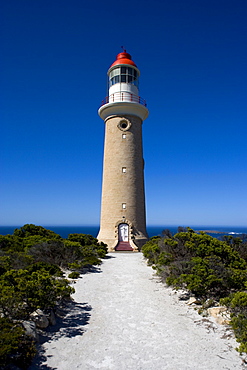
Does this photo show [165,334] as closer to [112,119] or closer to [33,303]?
[33,303]

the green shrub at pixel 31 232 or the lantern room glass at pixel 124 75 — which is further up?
the lantern room glass at pixel 124 75

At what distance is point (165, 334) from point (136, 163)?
51.7 feet

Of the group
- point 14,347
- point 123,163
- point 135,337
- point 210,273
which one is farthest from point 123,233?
point 14,347

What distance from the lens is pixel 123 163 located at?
792 inches

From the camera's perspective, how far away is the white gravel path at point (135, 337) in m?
4.50

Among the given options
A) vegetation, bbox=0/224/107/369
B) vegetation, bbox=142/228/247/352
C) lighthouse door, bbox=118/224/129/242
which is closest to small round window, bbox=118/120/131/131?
lighthouse door, bbox=118/224/129/242

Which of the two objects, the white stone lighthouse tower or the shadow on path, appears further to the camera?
the white stone lighthouse tower

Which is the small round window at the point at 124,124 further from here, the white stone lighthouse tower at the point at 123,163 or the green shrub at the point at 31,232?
the green shrub at the point at 31,232

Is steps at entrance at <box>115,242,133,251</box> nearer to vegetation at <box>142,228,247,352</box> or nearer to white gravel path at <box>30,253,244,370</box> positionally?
vegetation at <box>142,228,247,352</box>

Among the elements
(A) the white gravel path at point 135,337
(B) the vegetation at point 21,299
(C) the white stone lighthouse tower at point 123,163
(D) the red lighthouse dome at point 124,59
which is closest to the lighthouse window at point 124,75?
(C) the white stone lighthouse tower at point 123,163

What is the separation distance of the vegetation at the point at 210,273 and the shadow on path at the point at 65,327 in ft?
10.2

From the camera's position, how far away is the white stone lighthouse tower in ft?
64.1

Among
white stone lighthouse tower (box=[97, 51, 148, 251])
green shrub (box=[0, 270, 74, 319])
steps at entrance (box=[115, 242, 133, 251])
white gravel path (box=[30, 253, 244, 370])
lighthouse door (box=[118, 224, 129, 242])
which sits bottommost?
white gravel path (box=[30, 253, 244, 370])

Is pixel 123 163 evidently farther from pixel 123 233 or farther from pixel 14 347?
pixel 14 347
